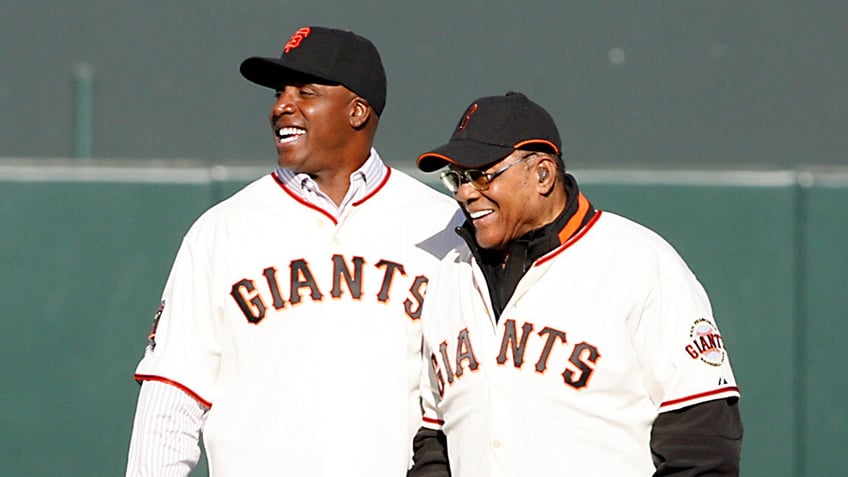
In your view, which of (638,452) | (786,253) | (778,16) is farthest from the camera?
(778,16)

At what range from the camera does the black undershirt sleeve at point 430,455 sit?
3.28 metres

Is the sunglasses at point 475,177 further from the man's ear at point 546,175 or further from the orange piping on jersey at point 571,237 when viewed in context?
the orange piping on jersey at point 571,237

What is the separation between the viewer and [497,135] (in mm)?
3109

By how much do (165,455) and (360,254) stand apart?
2.14ft

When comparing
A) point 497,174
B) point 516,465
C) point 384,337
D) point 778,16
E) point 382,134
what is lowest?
point 516,465

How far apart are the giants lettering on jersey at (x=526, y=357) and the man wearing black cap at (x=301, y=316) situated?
29 cm

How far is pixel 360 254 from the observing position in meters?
3.52

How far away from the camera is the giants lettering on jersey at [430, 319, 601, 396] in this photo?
3.03 meters

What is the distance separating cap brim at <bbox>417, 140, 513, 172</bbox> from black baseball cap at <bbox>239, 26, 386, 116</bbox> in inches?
19.3

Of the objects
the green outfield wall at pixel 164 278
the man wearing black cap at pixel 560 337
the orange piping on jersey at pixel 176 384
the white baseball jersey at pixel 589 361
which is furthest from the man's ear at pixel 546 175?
the green outfield wall at pixel 164 278

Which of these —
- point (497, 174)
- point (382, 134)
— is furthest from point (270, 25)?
point (497, 174)

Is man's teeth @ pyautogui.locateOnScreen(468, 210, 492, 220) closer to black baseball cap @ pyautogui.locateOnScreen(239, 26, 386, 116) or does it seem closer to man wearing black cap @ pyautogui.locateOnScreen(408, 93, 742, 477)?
man wearing black cap @ pyautogui.locateOnScreen(408, 93, 742, 477)

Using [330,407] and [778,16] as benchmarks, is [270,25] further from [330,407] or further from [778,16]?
[330,407]

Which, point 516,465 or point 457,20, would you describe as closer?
point 516,465
